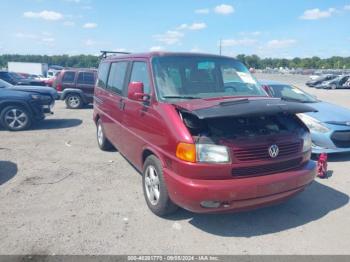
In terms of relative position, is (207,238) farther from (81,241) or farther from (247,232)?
(81,241)

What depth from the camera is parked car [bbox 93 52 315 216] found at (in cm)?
335

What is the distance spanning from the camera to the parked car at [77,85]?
15.0m

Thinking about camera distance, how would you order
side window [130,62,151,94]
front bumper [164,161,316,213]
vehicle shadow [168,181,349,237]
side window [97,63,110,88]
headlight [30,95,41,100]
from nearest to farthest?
front bumper [164,161,316,213] < vehicle shadow [168,181,349,237] < side window [130,62,151,94] < side window [97,63,110,88] < headlight [30,95,41,100]

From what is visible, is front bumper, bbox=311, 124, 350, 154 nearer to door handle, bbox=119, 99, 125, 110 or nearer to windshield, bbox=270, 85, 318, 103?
windshield, bbox=270, 85, 318, 103

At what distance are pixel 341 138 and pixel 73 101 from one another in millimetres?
12149

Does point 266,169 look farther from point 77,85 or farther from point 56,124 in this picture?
point 77,85

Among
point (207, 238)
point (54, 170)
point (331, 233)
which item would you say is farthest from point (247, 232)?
point (54, 170)

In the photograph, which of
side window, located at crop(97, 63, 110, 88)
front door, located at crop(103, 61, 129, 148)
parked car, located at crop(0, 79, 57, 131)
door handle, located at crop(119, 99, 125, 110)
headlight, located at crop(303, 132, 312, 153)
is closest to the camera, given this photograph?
headlight, located at crop(303, 132, 312, 153)

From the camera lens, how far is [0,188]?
16.4ft

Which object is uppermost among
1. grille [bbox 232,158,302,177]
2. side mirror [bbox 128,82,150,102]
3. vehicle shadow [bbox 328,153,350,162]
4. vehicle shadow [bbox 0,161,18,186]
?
side mirror [bbox 128,82,150,102]

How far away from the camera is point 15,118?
377 inches

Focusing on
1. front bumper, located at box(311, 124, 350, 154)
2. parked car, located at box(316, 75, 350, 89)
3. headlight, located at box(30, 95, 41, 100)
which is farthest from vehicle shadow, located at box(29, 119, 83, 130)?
parked car, located at box(316, 75, 350, 89)

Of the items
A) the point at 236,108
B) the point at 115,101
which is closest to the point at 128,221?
the point at 236,108

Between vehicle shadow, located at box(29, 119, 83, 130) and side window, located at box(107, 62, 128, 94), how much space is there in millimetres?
4746
